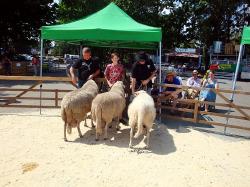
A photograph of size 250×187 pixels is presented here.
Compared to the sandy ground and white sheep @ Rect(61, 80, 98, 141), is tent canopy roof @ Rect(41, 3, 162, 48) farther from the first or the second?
the sandy ground

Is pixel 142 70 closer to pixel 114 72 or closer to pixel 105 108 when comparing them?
pixel 114 72

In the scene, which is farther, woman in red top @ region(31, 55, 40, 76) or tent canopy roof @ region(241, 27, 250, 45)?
woman in red top @ region(31, 55, 40, 76)

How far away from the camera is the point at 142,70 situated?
28.6 feet

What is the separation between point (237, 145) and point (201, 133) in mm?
1020

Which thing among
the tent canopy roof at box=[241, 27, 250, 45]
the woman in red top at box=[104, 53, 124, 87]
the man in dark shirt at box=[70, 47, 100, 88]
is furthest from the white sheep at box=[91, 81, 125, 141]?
the tent canopy roof at box=[241, 27, 250, 45]

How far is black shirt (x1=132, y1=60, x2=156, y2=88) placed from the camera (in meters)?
8.67

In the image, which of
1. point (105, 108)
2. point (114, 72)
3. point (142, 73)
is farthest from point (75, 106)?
point (142, 73)

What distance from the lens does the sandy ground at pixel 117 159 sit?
5402mm

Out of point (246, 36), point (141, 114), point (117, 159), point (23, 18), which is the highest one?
point (23, 18)

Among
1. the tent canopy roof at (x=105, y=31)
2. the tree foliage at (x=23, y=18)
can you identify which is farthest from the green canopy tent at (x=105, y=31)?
the tree foliage at (x=23, y=18)

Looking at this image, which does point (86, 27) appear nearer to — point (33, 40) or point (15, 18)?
point (15, 18)

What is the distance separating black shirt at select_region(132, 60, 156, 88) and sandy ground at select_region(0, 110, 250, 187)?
4.61 feet

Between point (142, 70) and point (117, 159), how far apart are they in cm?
309

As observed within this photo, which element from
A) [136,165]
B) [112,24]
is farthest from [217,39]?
[136,165]
